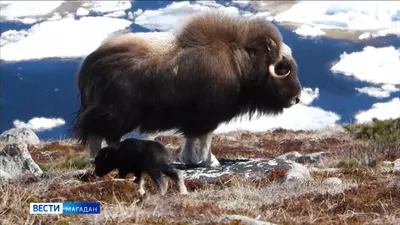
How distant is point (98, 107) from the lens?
21.6 ft

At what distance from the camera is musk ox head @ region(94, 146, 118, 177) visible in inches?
225

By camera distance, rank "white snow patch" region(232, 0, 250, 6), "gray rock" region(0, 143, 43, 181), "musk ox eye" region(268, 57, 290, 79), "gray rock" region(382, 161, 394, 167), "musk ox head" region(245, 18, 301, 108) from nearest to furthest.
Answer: "gray rock" region(0, 143, 43, 181) → "musk ox head" region(245, 18, 301, 108) → "musk ox eye" region(268, 57, 290, 79) → "gray rock" region(382, 161, 394, 167) → "white snow patch" region(232, 0, 250, 6)

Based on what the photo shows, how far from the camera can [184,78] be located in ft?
21.7

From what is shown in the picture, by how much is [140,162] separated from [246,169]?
1.67 meters

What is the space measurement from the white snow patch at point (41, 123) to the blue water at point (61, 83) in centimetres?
14

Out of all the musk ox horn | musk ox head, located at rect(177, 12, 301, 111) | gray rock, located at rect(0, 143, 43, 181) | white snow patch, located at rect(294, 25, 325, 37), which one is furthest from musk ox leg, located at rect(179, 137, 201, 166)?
white snow patch, located at rect(294, 25, 325, 37)

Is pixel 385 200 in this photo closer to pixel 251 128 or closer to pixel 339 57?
Answer: pixel 251 128

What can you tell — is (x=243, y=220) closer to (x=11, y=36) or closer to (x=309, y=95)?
(x=309, y=95)

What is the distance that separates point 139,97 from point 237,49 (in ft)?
3.66

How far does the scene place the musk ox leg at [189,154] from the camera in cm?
739

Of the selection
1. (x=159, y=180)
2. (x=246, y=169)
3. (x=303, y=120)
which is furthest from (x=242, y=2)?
(x=159, y=180)

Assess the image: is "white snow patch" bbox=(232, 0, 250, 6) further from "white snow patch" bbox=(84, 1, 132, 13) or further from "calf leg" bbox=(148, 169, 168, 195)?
"calf leg" bbox=(148, 169, 168, 195)

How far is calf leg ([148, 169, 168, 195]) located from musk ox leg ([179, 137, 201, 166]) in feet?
6.08

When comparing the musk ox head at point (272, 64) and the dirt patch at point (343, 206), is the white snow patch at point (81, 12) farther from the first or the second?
the dirt patch at point (343, 206)
